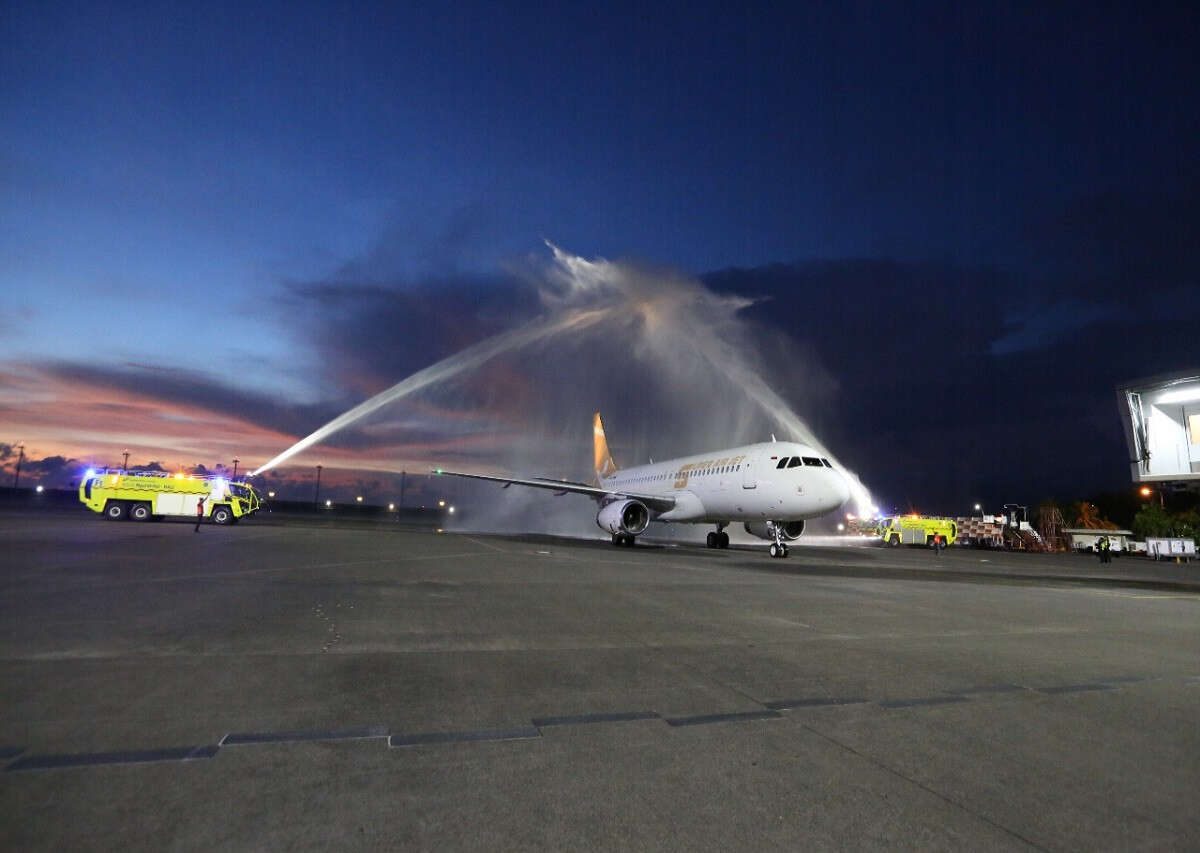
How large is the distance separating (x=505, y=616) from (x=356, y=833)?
598 cm

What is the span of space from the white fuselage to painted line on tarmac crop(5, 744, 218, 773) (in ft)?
69.7

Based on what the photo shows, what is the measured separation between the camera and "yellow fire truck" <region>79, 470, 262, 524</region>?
117 feet

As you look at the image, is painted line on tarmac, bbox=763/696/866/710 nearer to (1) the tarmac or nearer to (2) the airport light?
(1) the tarmac

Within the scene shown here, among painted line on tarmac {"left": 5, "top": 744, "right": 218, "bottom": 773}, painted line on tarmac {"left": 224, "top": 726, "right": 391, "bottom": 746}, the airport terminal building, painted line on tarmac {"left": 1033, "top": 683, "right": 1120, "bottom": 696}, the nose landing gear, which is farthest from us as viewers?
the nose landing gear

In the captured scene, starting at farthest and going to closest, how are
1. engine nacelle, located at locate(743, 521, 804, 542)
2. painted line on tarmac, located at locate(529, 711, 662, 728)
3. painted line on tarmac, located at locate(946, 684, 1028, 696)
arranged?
engine nacelle, located at locate(743, 521, 804, 542)
painted line on tarmac, located at locate(946, 684, 1028, 696)
painted line on tarmac, located at locate(529, 711, 662, 728)

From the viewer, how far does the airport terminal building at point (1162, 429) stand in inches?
891

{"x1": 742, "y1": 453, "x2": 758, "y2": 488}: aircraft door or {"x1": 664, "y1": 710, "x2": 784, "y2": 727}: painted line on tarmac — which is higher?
{"x1": 742, "y1": 453, "x2": 758, "y2": 488}: aircraft door

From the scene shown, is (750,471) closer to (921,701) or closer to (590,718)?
(921,701)

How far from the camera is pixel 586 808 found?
3061 millimetres

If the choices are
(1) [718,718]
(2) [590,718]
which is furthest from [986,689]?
(2) [590,718]

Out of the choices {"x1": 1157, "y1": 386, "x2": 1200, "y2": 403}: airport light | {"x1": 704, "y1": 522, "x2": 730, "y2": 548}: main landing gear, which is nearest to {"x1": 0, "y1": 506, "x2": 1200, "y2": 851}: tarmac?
{"x1": 1157, "y1": 386, "x2": 1200, "y2": 403}: airport light

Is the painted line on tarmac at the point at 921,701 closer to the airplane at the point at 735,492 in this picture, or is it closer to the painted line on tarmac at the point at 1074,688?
the painted line on tarmac at the point at 1074,688

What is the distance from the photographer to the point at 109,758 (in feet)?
11.4

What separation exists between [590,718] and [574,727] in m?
0.22
